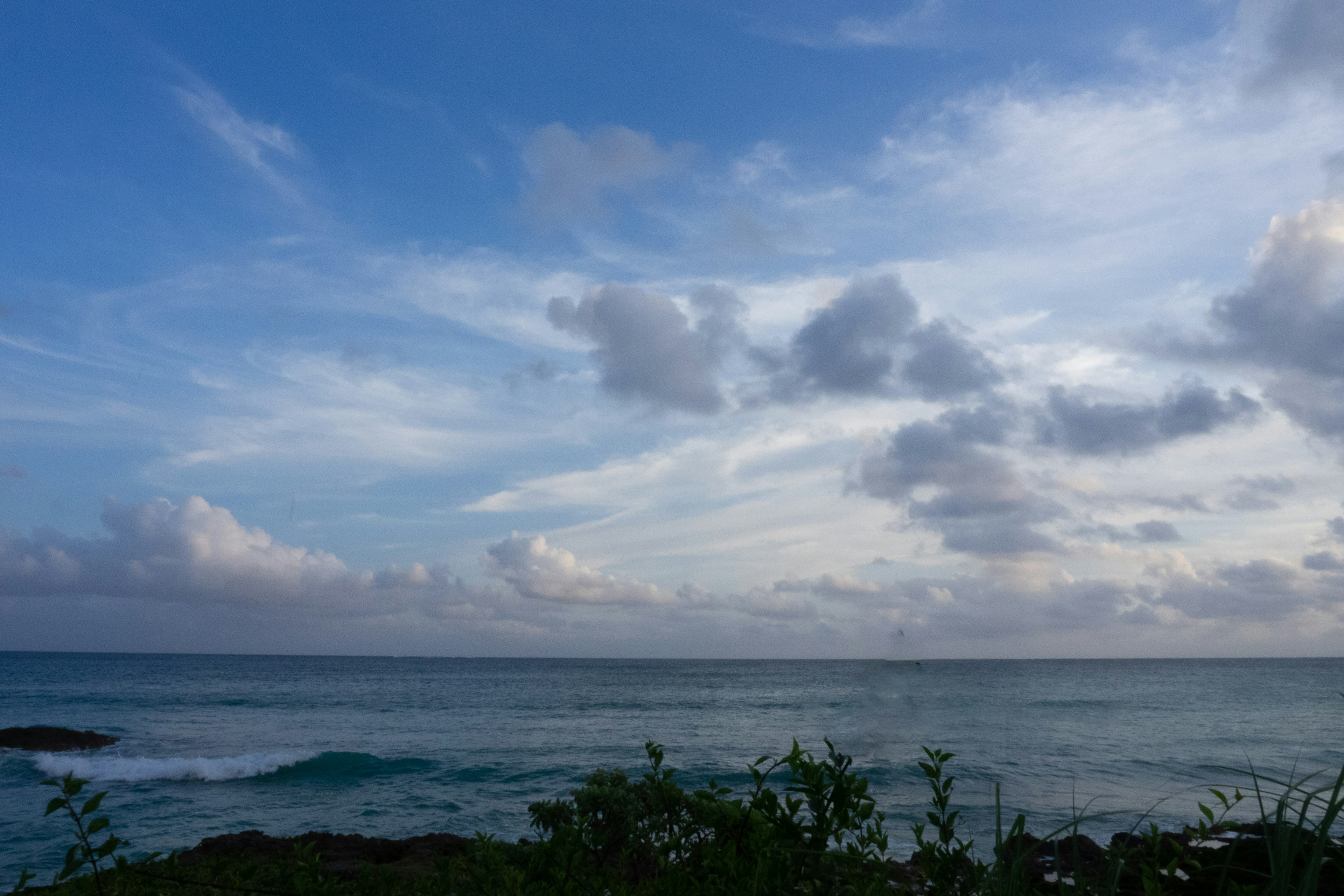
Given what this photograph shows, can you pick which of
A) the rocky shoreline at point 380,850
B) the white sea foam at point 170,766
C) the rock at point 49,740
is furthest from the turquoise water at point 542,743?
the rocky shoreline at point 380,850

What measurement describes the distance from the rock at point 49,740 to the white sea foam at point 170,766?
3.67 m

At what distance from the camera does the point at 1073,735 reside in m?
39.6

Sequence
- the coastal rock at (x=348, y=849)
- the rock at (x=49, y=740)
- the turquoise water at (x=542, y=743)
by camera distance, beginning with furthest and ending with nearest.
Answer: the rock at (x=49, y=740), the turquoise water at (x=542, y=743), the coastal rock at (x=348, y=849)

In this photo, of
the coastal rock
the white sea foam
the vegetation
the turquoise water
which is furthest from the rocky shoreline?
the white sea foam

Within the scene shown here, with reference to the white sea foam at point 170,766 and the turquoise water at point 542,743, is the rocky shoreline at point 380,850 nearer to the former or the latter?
the turquoise water at point 542,743

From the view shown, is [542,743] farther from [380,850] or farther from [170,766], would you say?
[380,850]

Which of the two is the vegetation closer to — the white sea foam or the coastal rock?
the coastal rock

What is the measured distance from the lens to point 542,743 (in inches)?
1437

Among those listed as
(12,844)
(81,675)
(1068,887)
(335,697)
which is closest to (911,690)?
(335,697)

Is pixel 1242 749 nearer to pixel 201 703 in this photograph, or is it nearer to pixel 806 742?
pixel 806 742

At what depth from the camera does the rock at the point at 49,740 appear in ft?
113

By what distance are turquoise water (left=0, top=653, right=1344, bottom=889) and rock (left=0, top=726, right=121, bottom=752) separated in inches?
56.7

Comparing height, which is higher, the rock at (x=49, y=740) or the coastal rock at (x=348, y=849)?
the coastal rock at (x=348, y=849)

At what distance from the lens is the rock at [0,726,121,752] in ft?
113
